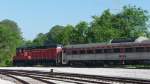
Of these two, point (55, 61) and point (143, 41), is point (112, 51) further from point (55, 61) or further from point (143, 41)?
point (55, 61)

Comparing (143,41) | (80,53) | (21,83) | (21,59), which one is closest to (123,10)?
(21,59)

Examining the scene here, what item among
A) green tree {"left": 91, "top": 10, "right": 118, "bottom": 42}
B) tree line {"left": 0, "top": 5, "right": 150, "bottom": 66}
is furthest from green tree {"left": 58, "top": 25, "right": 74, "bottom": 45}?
green tree {"left": 91, "top": 10, "right": 118, "bottom": 42}

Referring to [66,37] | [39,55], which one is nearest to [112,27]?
[66,37]

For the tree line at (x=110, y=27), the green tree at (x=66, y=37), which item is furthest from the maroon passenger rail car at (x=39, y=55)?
the green tree at (x=66, y=37)

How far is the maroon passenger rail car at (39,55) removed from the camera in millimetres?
59812

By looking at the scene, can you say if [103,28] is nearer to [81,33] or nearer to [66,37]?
[81,33]

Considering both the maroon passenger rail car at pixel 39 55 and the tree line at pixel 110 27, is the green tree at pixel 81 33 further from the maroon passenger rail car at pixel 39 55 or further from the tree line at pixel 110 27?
the maroon passenger rail car at pixel 39 55

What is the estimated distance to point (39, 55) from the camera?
6325 cm

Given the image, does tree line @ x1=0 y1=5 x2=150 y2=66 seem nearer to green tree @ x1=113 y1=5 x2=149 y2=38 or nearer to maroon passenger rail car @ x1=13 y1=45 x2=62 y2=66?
green tree @ x1=113 y1=5 x2=149 y2=38

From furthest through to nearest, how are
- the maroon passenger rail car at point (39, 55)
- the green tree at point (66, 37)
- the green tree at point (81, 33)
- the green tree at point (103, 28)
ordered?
the green tree at point (66, 37), the green tree at point (81, 33), the green tree at point (103, 28), the maroon passenger rail car at point (39, 55)

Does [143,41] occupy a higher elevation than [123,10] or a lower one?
lower

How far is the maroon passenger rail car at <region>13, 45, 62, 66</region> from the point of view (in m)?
→ 59.8

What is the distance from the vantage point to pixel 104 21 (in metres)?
88.1

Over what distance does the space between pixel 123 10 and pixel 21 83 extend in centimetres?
6356
